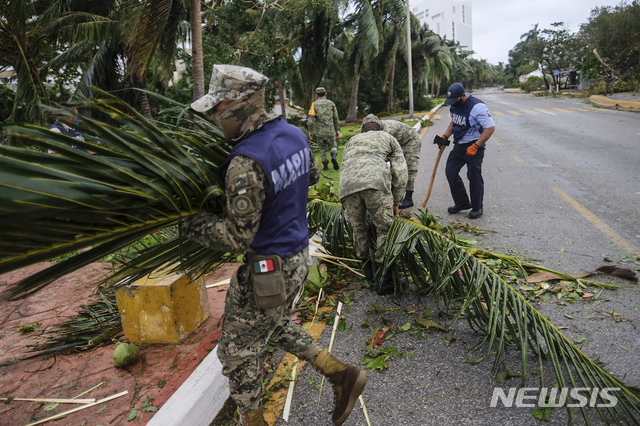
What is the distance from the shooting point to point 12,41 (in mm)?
9656

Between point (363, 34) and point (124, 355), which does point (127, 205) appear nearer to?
point (124, 355)

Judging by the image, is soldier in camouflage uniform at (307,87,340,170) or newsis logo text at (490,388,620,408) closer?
newsis logo text at (490,388,620,408)

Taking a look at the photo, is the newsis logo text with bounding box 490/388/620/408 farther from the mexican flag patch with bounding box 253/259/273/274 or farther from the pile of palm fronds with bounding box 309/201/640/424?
the mexican flag patch with bounding box 253/259/273/274

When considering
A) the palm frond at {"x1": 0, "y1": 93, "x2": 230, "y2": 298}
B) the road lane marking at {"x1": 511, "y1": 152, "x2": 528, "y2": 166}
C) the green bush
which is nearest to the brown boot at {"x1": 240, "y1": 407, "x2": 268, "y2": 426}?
the palm frond at {"x1": 0, "y1": 93, "x2": 230, "y2": 298}

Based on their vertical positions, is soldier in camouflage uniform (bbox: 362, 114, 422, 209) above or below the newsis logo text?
→ above

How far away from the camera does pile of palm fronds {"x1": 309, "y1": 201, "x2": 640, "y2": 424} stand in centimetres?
240

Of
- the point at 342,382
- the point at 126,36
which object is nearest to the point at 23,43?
the point at 126,36

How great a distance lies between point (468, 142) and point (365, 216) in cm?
270

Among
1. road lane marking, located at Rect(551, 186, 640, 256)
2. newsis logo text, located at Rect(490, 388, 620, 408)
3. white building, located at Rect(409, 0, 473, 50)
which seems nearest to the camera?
newsis logo text, located at Rect(490, 388, 620, 408)

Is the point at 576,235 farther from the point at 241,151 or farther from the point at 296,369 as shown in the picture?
the point at 241,151

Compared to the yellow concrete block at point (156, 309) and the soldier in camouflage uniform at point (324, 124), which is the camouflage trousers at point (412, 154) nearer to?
the yellow concrete block at point (156, 309)

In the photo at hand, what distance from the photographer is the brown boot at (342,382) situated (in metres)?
2.45

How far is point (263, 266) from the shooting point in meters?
2.20

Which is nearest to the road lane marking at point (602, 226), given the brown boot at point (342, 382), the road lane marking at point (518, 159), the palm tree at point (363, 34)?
the road lane marking at point (518, 159)
